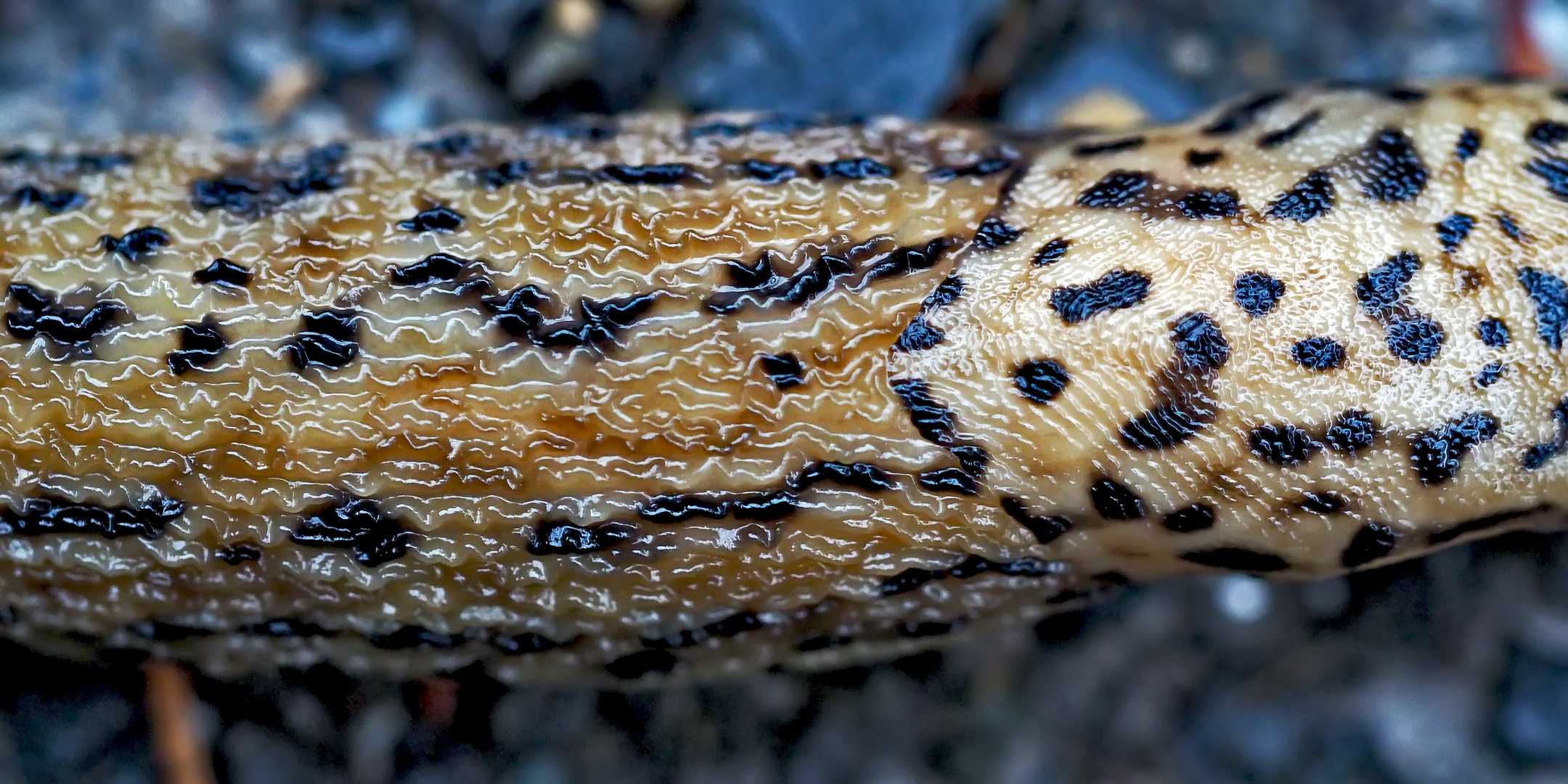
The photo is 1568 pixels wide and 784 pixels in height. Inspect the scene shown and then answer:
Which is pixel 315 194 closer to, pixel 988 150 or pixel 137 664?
pixel 137 664

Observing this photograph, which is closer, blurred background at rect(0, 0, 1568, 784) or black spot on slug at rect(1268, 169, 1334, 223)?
black spot on slug at rect(1268, 169, 1334, 223)

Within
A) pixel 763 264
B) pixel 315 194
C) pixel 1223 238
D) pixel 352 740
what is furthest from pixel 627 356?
pixel 352 740

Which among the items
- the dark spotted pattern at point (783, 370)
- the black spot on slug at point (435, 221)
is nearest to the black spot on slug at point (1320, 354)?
the dark spotted pattern at point (783, 370)

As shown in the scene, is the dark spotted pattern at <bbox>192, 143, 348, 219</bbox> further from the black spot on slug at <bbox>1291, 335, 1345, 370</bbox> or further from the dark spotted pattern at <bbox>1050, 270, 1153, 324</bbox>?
the black spot on slug at <bbox>1291, 335, 1345, 370</bbox>

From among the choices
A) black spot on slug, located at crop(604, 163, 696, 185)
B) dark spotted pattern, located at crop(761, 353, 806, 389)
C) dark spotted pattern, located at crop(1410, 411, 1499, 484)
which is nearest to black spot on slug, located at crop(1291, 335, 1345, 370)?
dark spotted pattern, located at crop(1410, 411, 1499, 484)

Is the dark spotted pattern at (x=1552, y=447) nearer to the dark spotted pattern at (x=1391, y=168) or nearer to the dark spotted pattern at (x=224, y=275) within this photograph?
the dark spotted pattern at (x=1391, y=168)

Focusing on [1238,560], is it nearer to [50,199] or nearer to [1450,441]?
[1450,441]
